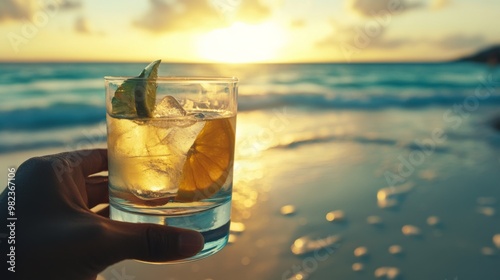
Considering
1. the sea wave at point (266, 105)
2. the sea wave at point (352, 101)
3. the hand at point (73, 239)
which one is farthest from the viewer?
the sea wave at point (352, 101)

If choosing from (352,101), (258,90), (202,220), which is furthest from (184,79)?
(258,90)

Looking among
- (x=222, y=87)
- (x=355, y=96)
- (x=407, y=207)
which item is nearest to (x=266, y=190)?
(x=407, y=207)

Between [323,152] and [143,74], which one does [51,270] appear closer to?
[143,74]

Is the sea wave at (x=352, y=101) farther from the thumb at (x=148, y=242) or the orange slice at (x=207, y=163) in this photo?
the thumb at (x=148, y=242)

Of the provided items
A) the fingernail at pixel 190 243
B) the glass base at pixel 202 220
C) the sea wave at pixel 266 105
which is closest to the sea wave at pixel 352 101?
the sea wave at pixel 266 105

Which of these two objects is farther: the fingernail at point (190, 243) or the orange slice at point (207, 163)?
the orange slice at point (207, 163)

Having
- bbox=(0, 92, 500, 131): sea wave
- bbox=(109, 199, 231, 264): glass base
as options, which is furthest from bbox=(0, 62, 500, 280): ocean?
bbox=(109, 199, 231, 264): glass base

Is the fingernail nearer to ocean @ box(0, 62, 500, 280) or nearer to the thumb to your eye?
the thumb
